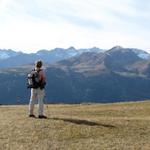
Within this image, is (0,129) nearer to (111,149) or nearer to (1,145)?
(1,145)

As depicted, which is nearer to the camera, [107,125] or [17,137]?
[17,137]

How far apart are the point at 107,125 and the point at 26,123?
567 centimetres

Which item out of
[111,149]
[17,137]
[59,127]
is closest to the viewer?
[111,149]

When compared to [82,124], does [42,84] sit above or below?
above

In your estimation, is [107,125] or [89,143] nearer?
[89,143]

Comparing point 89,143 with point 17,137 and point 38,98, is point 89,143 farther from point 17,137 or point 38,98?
point 38,98

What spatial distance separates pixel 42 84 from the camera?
36906mm

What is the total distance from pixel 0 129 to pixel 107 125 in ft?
24.3

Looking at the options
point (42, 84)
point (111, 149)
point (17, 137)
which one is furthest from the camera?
point (42, 84)

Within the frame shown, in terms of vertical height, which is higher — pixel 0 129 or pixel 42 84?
pixel 42 84

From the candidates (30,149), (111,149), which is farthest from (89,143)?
(30,149)

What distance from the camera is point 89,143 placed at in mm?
29875

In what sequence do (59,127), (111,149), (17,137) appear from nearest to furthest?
(111,149) → (17,137) → (59,127)

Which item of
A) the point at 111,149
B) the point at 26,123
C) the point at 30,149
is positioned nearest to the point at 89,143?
the point at 111,149
